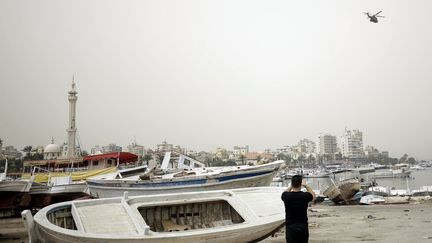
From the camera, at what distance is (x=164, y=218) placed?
29.9 ft

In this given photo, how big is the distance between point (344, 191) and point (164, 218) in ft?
51.2

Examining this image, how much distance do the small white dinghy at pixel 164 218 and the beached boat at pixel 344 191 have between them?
42.7 ft

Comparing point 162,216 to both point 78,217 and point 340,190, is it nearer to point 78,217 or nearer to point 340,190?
point 78,217

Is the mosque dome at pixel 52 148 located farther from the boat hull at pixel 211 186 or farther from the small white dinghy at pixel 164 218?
the small white dinghy at pixel 164 218

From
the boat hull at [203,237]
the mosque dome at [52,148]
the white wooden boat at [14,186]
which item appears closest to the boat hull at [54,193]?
the white wooden boat at [14,186]

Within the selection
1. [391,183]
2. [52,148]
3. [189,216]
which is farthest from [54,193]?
[391,183]

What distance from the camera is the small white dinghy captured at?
6484 millimetres

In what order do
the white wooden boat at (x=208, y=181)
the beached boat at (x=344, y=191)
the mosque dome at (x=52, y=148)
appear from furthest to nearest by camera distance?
the mosque dome at (x=52, y=148)
the beached boat at (x=344, y=191)
the white wooden boat at (x=208, y=181)

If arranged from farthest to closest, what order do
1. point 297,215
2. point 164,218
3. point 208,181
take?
point 208,181, point 164,218, point 297,215

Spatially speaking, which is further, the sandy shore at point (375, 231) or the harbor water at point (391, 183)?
the harbor water at point (391, 183)

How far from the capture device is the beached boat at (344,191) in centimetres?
2120

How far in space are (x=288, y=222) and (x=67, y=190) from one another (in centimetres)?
2179

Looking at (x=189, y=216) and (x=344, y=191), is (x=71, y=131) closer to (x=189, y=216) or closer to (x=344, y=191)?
(x=344, y=191)

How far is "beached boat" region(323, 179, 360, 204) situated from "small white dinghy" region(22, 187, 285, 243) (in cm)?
1301
